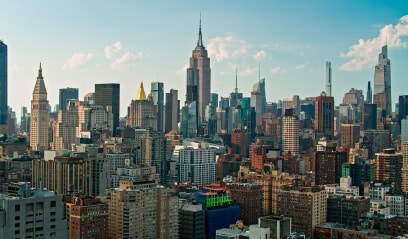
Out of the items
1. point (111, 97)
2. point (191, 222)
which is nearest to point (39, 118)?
point (111, 97)

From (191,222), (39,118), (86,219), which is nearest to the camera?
(86,219)

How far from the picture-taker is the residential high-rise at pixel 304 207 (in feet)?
170

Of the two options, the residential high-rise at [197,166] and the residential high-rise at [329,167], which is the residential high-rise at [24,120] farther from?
the residential high-rise at [329,167]

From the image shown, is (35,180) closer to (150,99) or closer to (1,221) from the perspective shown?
(1,221)

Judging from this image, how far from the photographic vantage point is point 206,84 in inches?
7047

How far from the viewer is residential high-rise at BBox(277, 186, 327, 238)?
51753mm

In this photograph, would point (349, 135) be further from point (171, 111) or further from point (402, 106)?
point (171, 111)

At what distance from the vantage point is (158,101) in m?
150

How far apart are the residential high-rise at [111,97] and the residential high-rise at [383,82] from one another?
205 feet

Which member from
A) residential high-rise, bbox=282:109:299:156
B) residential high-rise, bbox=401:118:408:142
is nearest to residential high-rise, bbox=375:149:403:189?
residential high-rise, bbox=282:109:299:156

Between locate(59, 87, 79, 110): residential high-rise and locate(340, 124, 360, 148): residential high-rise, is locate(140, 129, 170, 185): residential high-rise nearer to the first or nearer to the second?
locate(340, 124, 360, 148): residential high-rise

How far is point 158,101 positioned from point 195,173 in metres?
66.5

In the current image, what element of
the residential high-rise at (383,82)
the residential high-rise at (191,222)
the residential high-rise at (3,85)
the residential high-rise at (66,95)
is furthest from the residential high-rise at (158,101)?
the residential high-rise at (191,222)

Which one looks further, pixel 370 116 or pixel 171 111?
pixel 171 111
